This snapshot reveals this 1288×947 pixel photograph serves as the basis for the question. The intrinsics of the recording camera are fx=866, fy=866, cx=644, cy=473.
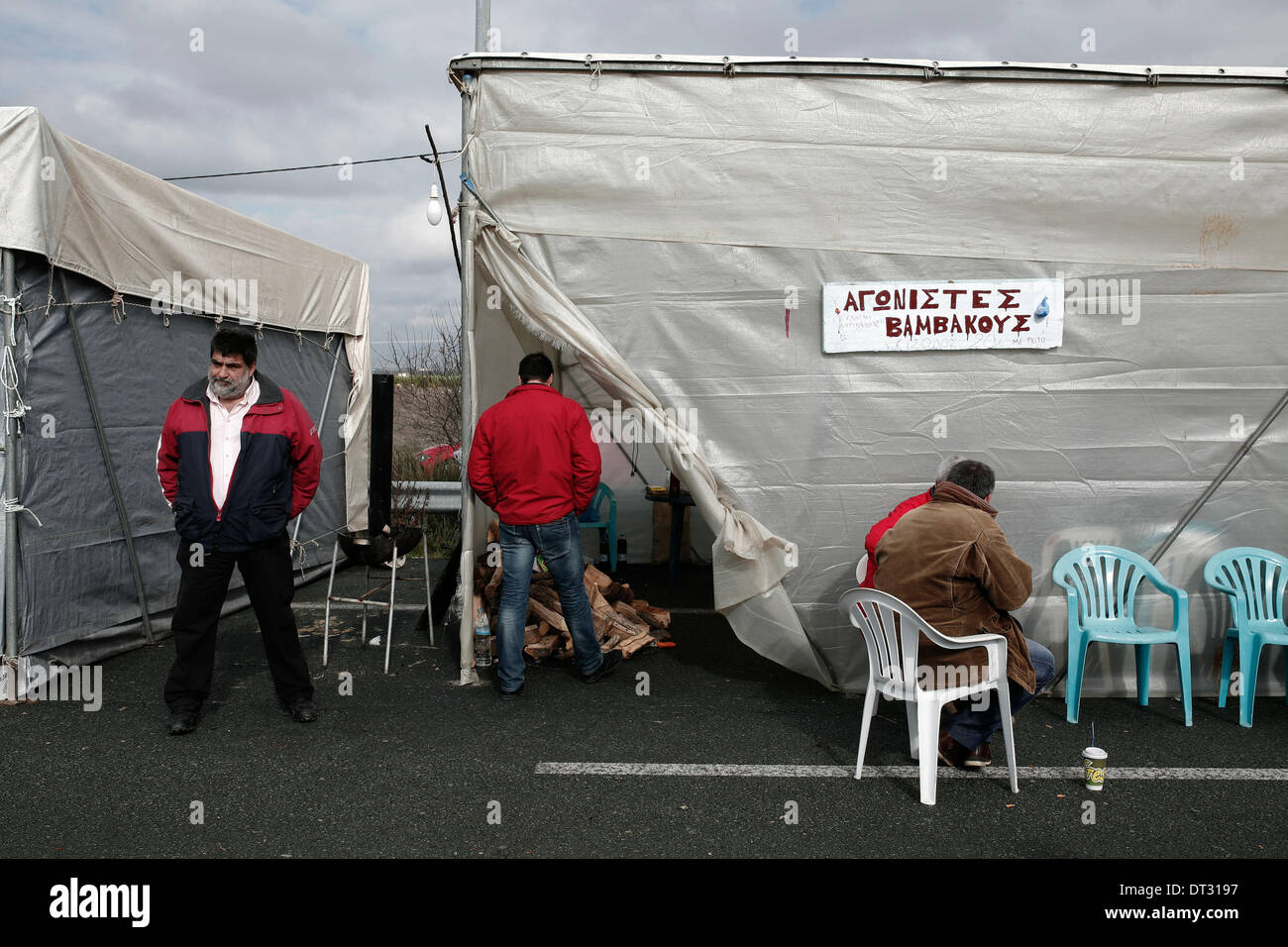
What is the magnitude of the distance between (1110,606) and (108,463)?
18.4ft

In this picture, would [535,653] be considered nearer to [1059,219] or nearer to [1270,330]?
[1059,219]

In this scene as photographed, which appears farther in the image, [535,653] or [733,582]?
[535,653]

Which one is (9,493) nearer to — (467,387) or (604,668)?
(467,387)

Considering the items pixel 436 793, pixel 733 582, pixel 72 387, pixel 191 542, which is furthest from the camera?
pixel 72 387

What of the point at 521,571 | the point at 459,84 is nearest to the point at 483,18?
the point at 459,84

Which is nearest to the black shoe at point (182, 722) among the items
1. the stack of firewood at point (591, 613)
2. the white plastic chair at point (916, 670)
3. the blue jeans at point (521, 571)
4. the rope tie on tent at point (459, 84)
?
the blue jeans at point (521, 571)

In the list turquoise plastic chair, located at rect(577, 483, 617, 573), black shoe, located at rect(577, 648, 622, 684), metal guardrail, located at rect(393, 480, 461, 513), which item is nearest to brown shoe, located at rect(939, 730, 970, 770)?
black shoe, located at rect(577, 648, 622, 684)

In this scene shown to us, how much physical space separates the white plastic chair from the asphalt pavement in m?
0.21

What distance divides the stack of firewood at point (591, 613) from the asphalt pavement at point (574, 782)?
339 millimetres

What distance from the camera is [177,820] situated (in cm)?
313

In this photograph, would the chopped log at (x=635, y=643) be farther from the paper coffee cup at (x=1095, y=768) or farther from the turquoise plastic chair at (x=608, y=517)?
the paper coffee cup at (x=1095, y=768)

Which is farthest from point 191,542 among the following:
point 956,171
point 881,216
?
point 956,171

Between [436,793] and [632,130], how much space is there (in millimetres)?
3290

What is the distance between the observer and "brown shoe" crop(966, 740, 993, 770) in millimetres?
3660
